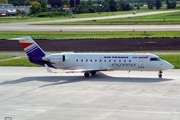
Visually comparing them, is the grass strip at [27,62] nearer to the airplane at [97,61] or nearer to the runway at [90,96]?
the runway at [90,96]

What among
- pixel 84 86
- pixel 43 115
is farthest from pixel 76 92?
pixel 43 115

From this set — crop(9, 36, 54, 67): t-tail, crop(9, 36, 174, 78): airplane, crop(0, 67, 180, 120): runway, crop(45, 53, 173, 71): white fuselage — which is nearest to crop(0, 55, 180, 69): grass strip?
crop(0, 67, 180, 120): runway

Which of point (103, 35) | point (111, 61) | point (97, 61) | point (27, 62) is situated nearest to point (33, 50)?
point (97, 61)

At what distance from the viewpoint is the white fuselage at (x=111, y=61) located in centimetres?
4697

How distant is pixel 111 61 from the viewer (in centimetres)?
4797

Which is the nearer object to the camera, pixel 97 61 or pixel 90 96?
pixel 90 96

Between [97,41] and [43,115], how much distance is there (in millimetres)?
48077

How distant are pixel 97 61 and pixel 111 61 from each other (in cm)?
150

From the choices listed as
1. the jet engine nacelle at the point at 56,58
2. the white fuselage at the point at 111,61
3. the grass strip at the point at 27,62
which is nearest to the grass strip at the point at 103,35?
the grass strip at the point at 27,62

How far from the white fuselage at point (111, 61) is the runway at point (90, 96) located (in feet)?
3.76

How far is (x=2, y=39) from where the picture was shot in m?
87.8

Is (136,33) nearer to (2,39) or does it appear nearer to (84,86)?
(2,39)

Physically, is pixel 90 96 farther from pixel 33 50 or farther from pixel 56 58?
pixel 33 50

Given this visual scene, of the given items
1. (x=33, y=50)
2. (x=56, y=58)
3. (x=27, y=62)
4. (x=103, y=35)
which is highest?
(x=33, y=50)
